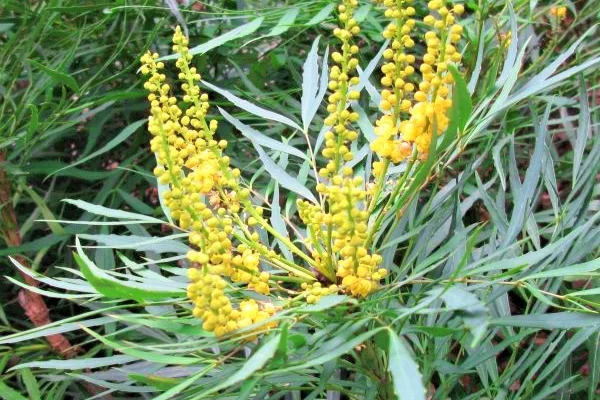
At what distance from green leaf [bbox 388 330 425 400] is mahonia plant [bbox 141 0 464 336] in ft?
0.28

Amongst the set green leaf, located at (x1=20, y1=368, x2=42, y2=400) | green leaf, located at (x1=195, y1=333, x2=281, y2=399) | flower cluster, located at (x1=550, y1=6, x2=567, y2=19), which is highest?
flower cluster, located at (x1=550, y1=6, x2=567, y2=19)

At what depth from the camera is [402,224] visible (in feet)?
2.32

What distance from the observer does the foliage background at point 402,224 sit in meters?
0.57

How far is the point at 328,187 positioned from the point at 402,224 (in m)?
0.17

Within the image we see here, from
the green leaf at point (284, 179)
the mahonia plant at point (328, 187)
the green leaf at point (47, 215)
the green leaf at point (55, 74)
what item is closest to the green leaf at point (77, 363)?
the mahonia plant at point (328, 187)

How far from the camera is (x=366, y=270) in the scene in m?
0.57

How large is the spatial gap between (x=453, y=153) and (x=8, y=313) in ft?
2.67

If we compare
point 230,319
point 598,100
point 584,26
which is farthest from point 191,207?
point 598,100

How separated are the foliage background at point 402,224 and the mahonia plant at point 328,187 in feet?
0.12

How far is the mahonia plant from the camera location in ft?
1.64

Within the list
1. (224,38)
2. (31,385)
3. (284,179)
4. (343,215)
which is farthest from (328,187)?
(31,385)

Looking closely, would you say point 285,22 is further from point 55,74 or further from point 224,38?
point 55,74

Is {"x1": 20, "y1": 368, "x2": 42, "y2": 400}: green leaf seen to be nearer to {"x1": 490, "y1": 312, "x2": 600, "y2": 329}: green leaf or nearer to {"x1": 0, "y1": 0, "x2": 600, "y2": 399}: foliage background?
{"x1": 0, "y1": 0, "x2": 600, "y2": 399}: foliage background

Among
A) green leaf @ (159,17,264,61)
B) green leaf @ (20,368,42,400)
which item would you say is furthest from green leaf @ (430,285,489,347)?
green leaf @ (20,368,42,400)
